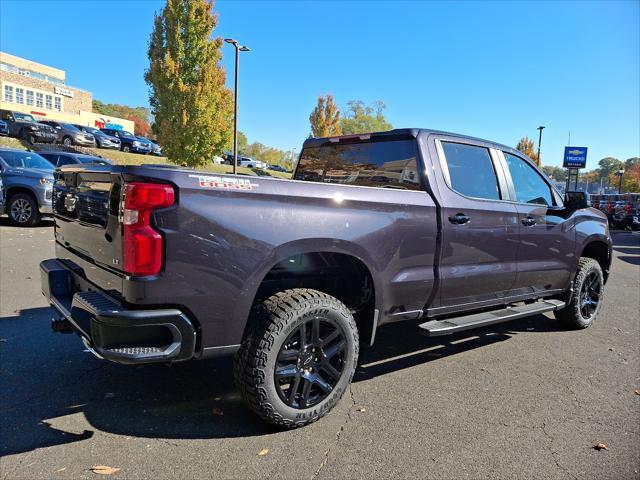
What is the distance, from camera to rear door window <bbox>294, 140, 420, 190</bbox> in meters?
3.78

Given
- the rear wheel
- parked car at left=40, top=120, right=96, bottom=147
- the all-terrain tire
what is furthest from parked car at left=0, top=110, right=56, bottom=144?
the all-terrain tire

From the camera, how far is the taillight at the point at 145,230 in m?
2.40

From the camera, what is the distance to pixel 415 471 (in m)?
2.57

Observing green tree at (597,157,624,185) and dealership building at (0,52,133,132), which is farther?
green tree at (597,157,624,185)

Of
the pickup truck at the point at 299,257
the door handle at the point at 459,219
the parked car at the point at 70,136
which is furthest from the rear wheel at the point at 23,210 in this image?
the parked car at the point at 70,136

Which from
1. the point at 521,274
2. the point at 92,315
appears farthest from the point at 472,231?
the point at 92,315

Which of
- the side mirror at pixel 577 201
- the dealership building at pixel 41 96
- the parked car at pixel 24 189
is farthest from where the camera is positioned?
the dealership building at pixel 41 96

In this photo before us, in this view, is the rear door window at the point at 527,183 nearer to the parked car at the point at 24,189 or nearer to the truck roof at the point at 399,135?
the truck roof at the point at 399,135

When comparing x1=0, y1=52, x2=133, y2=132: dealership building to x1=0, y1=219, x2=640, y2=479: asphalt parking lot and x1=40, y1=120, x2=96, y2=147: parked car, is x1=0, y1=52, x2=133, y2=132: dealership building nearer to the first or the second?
x1=40, y1=120, x2=96, y2=147: parked car

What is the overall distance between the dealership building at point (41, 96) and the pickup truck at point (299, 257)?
65.2m

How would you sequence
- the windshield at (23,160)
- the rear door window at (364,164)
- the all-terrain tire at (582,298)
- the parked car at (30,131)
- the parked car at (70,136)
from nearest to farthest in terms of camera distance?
the rear door window at (364,164) → the all-terrain tire at (582,298) → the windshield at (23,160) → the parked car at (30,131) → the parked car at (70,136)

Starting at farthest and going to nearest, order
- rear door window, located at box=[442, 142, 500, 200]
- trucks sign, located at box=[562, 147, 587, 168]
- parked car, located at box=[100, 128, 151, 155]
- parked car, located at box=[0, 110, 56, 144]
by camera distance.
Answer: trucks sign, located at box=[562, 147, 587, 168]
parked car, located at box=[100, 128, 151, 155]
parked car, located at box=[0, 110, 56, 144]
rear door window, located at box=[442, 142, 500, 200]

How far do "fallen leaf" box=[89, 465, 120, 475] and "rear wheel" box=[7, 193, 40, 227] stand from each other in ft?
31.5

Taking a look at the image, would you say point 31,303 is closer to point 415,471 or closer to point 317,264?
point 317,264
